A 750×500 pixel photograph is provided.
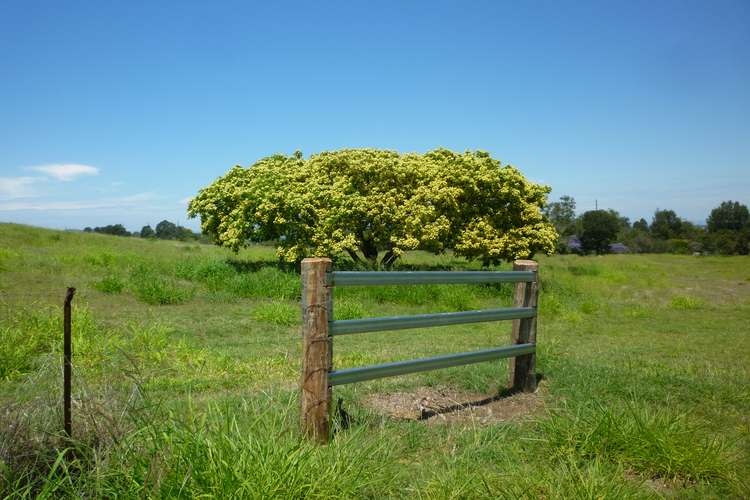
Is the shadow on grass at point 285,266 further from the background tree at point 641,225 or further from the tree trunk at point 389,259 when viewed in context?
the background tree at point 641,225

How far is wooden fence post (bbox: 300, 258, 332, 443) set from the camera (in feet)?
13.9

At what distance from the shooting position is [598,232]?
51031 mm

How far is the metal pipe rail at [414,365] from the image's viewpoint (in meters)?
4.43

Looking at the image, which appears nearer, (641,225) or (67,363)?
(67,363)

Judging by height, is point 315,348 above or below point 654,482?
above

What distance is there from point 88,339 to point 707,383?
714cm

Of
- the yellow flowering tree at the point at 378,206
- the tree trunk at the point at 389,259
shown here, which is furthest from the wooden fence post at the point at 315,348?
the tree trunk at the point at 389,259

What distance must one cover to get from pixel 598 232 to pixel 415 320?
4966 centimetres

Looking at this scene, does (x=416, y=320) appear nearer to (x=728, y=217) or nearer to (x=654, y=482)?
(x=654, y=482)

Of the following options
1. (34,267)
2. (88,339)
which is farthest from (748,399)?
(34,267)

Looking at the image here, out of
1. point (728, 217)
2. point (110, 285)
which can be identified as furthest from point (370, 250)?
point (728, 217)

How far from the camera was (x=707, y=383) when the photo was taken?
6.55 m

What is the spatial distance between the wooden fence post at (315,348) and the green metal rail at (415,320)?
0.08 m

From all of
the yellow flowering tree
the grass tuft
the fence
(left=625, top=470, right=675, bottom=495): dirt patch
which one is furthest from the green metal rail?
the yellow flowering tree
